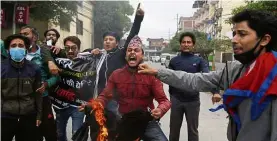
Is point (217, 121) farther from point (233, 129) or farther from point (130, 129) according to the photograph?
point (233, 129)

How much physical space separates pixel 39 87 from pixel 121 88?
1.10m

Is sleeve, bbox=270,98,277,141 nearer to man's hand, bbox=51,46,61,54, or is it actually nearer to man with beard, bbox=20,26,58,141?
man with beard, bbox=20,26,58,141

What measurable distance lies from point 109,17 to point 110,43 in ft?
98.2

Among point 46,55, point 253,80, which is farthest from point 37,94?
point 253,80

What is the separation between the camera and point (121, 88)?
369cm

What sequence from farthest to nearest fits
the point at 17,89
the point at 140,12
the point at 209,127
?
the point at 209,127 → the point at 140,12 → the point at 17,89

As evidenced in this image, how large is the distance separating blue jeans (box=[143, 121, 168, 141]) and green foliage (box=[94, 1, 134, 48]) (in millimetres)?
30406

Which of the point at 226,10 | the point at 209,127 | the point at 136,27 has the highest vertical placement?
the point at 226,10

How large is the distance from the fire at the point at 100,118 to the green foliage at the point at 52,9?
11870 millimetres

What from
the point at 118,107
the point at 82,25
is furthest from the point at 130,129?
the point at 82,25

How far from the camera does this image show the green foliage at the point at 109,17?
3475 centimetres

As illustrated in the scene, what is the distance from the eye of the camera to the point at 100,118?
11.7 ft

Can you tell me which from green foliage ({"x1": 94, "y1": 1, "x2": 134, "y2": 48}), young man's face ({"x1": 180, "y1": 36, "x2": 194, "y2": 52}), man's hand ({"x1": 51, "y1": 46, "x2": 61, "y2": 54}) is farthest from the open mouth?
green foliage ({"x1": 94, "y1": 1, "x2": 134, "y2": 48})

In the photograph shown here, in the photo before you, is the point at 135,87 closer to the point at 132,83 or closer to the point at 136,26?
the point at 132,83
